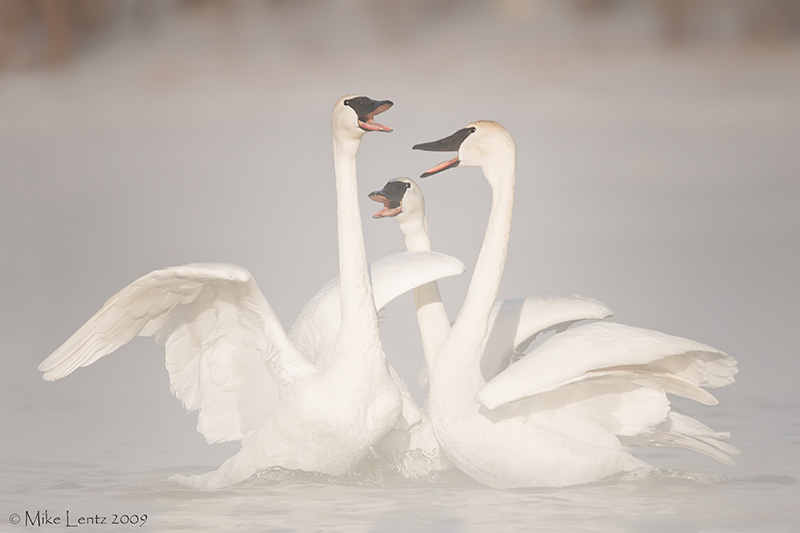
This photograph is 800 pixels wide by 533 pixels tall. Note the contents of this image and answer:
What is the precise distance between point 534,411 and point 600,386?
0.37 meters

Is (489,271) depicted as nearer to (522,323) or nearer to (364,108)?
(522,323)

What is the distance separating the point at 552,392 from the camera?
701 centimetres

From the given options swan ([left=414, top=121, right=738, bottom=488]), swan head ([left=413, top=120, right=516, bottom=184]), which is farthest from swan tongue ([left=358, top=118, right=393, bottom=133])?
swan ([left=414, top=121, right=738, bottom=488])

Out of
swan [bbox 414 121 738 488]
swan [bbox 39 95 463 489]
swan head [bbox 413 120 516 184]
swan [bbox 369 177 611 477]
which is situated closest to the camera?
swan [bbox 414 121 738 488]

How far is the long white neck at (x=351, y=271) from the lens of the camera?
6.98m

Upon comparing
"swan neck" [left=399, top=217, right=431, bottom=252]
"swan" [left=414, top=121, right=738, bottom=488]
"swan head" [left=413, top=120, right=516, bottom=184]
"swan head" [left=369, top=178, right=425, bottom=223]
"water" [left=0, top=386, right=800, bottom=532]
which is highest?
"swan head" [left=413, top=120, right=516, bottom=184]

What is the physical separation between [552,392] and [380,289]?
120cm

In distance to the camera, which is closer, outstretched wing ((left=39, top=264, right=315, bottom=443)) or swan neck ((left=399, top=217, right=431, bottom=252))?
outstretched wing ((left=39, top=264, right=315, bottom=443))

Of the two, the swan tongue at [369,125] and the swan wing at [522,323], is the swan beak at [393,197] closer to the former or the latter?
the swan wing at [522,323]

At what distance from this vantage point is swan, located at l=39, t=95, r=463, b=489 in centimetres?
687

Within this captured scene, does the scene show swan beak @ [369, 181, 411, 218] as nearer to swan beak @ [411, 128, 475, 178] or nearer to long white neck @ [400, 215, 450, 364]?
long white neck @ [400, 215, 450, 364]

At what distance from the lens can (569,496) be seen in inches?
269

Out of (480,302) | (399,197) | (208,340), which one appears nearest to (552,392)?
(480,302)

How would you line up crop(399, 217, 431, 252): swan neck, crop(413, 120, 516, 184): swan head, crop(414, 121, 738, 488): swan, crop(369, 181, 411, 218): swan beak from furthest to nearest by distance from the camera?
crop(399, 217, 431, 252): swan neck
crop(369, 181, 411, 218): swan beak
crop(413, 120, 516, 184): swan head
crop(414, 121, 738, 488): swan
